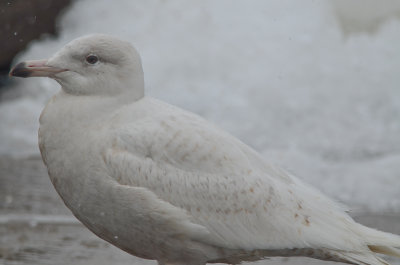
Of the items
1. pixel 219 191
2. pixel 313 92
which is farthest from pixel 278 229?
pixel 313 92

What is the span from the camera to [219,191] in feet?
14.3

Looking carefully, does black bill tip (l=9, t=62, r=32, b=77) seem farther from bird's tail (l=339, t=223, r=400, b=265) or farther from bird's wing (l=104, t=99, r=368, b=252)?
bird's tail (l=339, t=223, r=400, b=265)

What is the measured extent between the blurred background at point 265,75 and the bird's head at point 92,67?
3.45 meters

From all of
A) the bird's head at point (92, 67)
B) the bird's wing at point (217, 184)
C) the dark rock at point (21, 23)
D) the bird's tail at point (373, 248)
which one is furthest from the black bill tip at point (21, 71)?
the dark rock at point (21, 23)

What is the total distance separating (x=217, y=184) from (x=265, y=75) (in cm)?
730

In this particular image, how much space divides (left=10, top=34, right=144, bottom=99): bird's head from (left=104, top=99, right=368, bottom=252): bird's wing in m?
0.26

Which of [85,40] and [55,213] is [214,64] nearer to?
[55,213]

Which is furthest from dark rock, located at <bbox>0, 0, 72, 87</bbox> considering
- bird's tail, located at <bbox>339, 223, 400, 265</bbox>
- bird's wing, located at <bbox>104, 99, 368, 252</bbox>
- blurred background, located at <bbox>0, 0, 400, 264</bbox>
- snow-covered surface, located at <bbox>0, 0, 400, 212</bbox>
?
bird's tail, located at <bbox>339, 223, 400, 265</bbox>

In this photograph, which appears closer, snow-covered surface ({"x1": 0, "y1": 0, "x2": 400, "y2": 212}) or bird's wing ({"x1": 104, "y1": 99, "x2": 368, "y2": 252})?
bird's wing ({"x1": 104, "y1": 99, "x2": 368, "y2": 252})

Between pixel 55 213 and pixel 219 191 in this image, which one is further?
pixel 55 213

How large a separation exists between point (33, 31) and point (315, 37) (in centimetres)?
400

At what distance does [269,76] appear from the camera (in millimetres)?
11516

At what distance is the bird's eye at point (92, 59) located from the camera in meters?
4.38

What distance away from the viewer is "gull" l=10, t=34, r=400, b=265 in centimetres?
424
